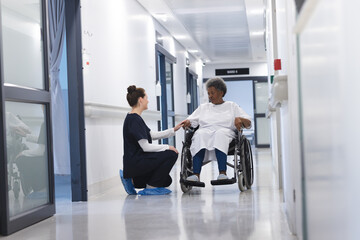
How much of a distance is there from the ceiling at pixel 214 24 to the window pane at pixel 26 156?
4.40 meters

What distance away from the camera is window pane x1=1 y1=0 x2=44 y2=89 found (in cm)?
346

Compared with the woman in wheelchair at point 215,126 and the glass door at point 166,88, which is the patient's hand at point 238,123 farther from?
the glass door at point 166,88

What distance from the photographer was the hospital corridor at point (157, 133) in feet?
4.15

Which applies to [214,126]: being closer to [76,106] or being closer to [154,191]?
[154,191]

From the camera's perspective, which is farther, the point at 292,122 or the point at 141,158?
the point at 141,158

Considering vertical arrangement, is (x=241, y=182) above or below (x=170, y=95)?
below

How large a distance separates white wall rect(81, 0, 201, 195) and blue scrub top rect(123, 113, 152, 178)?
39cm

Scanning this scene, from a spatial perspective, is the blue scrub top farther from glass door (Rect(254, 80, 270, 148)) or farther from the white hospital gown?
glass door (Rect(254, 80, 270, 148))

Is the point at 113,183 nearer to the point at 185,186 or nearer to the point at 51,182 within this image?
the point at 185,186

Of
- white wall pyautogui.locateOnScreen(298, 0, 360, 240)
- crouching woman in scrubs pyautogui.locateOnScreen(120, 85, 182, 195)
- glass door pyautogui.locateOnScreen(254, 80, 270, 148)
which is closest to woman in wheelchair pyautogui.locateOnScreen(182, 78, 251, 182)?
crouching woman in scrubs pyautogui.locateOnScreen(120, 85, 182, 195)

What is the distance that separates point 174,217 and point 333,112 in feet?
8.73

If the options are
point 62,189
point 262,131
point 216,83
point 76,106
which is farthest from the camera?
point 262,131

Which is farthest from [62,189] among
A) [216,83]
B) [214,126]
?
[216,83]

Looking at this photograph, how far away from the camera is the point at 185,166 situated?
5.05m
